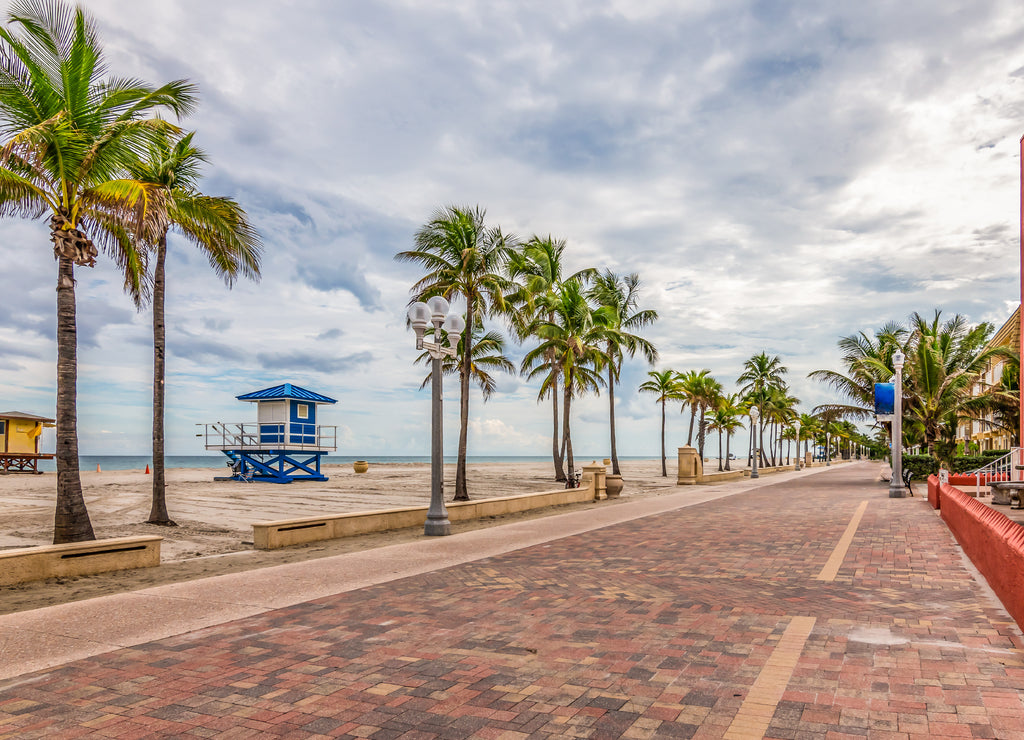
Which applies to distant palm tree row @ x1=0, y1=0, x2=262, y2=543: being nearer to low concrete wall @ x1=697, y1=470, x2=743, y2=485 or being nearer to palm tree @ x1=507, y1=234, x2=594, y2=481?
palm tree @ x1=507, y1=234, x2=594, y2=481

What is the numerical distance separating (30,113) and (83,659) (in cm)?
857

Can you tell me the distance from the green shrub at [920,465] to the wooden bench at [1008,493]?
14.3 metres

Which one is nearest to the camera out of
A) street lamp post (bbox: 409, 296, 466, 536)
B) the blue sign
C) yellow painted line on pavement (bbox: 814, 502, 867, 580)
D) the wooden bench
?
yellow painted line on pavement (bbox: 814, 502, 867, 580)

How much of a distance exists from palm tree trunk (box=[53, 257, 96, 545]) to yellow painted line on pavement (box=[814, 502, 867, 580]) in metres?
10.2

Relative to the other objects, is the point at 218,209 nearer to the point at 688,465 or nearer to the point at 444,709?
the point at 444,709

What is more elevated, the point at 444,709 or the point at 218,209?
the point at 218,209

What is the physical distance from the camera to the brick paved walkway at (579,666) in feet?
13.0

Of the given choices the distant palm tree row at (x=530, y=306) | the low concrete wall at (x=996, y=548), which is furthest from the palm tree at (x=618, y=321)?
the low concrete wall at (x=996, y=548)

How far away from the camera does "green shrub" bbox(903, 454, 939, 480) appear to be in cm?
3060

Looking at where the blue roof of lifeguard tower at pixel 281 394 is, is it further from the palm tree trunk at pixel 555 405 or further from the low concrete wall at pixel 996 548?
the low concrete wall at pixel 996 548

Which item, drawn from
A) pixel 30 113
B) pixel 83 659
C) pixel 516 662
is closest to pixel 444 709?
pixel 516 662

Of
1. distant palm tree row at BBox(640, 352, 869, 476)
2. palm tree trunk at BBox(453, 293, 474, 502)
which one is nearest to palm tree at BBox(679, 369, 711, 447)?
distant palm tree row at BBox(640, 352, 869, 476)

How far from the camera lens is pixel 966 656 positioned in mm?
5074

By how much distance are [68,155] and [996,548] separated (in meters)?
12.8
